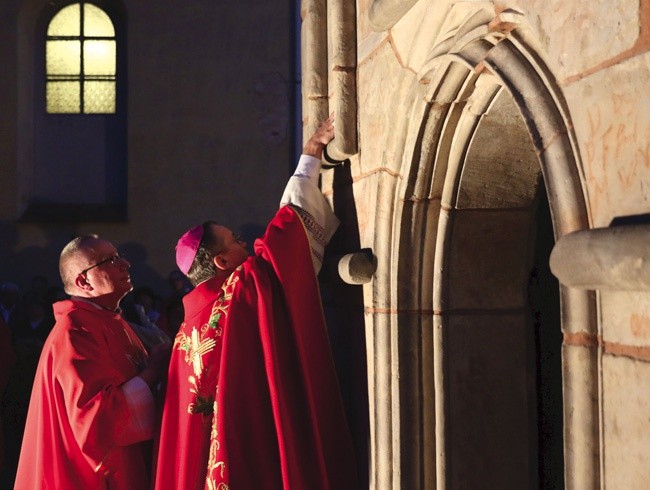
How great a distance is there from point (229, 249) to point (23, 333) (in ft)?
18.4

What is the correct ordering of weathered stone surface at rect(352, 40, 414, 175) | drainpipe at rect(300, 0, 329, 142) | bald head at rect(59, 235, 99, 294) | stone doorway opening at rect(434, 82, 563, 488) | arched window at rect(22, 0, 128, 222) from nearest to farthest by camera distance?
stone doorway opening at rect(434, 82, 563, 488)
weathered stone surface at rect(352, 40, 414, 175)
drainpipe at rect(300, 0, 329, 142)
bald head at rect(59, 235, 99, 294)
arched window at rect(22, 0, 128, 222)

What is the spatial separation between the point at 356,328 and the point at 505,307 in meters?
0.62

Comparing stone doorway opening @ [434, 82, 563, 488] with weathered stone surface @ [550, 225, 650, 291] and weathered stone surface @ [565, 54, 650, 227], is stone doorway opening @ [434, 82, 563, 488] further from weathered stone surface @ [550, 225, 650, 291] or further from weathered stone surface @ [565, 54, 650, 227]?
weathered stone surface @ [550, 225, 650, 291]

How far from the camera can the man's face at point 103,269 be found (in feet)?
12.5

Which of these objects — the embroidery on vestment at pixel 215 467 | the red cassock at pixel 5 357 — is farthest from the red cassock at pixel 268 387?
the red cassock at pixel 5 357

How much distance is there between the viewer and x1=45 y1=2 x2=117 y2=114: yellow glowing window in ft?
41.9

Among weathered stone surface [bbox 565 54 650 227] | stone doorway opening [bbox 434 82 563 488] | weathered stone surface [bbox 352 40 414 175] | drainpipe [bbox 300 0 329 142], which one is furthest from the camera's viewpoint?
drainpipe [bbox 300 0 329 142]

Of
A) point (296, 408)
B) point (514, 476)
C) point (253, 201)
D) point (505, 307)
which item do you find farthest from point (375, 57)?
point (253, 201)

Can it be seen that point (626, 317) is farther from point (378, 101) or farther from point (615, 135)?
point (378, 101)

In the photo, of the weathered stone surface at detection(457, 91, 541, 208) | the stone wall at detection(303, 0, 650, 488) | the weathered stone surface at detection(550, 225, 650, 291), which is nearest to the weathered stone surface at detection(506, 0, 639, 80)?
the stone wall at detection(303, 0, 650, 488)

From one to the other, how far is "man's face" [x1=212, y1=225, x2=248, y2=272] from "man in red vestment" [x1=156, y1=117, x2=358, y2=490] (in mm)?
134

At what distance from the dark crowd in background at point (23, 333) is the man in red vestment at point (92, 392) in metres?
0.67

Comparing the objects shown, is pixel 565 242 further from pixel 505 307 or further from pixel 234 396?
pixel 234 396

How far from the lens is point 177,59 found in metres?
12.5
